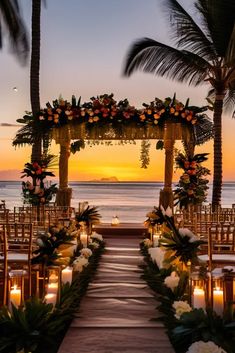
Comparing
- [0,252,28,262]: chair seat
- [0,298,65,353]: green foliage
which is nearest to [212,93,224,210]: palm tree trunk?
A: [0,252,28,262]: chair seat

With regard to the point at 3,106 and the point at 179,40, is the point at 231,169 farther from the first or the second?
the point at 179,40

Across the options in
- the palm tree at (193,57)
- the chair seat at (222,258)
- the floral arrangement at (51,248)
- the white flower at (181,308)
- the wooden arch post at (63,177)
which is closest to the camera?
the white flower at (181,308)

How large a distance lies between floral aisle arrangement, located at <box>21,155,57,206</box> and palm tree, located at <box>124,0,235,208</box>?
3381 millimetres

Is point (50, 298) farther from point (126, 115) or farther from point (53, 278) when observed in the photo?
point (126, 115)

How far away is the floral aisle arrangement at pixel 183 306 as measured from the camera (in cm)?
401

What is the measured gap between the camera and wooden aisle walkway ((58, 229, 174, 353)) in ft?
14.2

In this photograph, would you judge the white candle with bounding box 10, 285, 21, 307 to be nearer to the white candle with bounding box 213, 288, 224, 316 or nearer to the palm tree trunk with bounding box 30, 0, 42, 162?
the white candle with bounding box 213, 288, 224, 316

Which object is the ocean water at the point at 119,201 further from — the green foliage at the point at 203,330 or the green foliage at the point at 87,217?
the green foliage at the point at 203,330

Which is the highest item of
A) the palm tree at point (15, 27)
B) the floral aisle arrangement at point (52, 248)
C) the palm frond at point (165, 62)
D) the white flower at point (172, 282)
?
the palm tree at point (15, 27)

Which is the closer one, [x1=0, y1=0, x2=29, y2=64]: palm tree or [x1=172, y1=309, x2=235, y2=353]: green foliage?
[x1=172, y1=309, x2=235, y2=353]: green foliage

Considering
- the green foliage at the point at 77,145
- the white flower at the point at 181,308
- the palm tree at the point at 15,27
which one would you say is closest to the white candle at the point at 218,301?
the white flower at the point at 181,308

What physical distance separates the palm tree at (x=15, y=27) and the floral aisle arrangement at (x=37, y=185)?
2725mm

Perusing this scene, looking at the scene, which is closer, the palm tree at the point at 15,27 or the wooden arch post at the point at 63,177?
the palm tree at the point at 15,27

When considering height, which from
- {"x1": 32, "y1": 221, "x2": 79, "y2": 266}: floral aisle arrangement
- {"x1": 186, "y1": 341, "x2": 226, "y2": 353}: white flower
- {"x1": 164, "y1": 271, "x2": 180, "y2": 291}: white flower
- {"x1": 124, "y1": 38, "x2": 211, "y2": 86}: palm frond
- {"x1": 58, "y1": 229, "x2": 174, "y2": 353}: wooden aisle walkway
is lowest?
{"x1": 58, "y1": 229, "x2": 174, "y2": 353}: wooden aisle walkway
